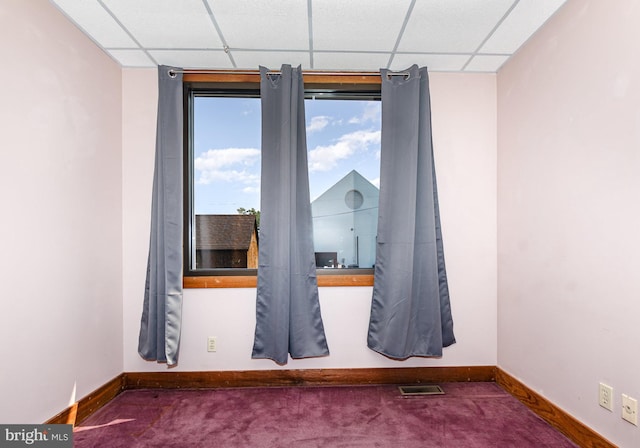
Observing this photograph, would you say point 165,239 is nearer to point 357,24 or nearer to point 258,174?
point 258,174

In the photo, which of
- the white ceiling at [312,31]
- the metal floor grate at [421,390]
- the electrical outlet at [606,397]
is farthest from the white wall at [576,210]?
the metal floor grate at [421,390]

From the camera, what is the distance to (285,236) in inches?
89.4

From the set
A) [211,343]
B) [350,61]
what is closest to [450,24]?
[350,61]

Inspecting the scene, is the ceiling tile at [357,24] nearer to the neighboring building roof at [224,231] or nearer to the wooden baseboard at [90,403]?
the neighboring building roof at [224,231]

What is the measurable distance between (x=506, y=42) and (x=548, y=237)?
1.29 metres

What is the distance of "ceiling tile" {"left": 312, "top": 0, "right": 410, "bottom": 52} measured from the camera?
1763 millimetres

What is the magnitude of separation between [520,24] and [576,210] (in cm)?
116

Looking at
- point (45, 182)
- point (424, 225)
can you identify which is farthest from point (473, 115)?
point (45, 182)

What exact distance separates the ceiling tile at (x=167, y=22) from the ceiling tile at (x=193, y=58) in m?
0.07

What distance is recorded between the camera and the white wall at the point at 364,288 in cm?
238

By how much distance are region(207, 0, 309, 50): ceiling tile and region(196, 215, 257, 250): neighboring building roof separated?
1227 millimetres

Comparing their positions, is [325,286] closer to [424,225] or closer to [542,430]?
[424,225]

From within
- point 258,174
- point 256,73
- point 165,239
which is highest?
point 256,73

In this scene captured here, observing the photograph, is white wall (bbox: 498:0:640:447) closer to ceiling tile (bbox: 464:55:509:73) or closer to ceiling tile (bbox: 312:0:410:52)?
ceiling tile (bbox: 464:55:509:73)
